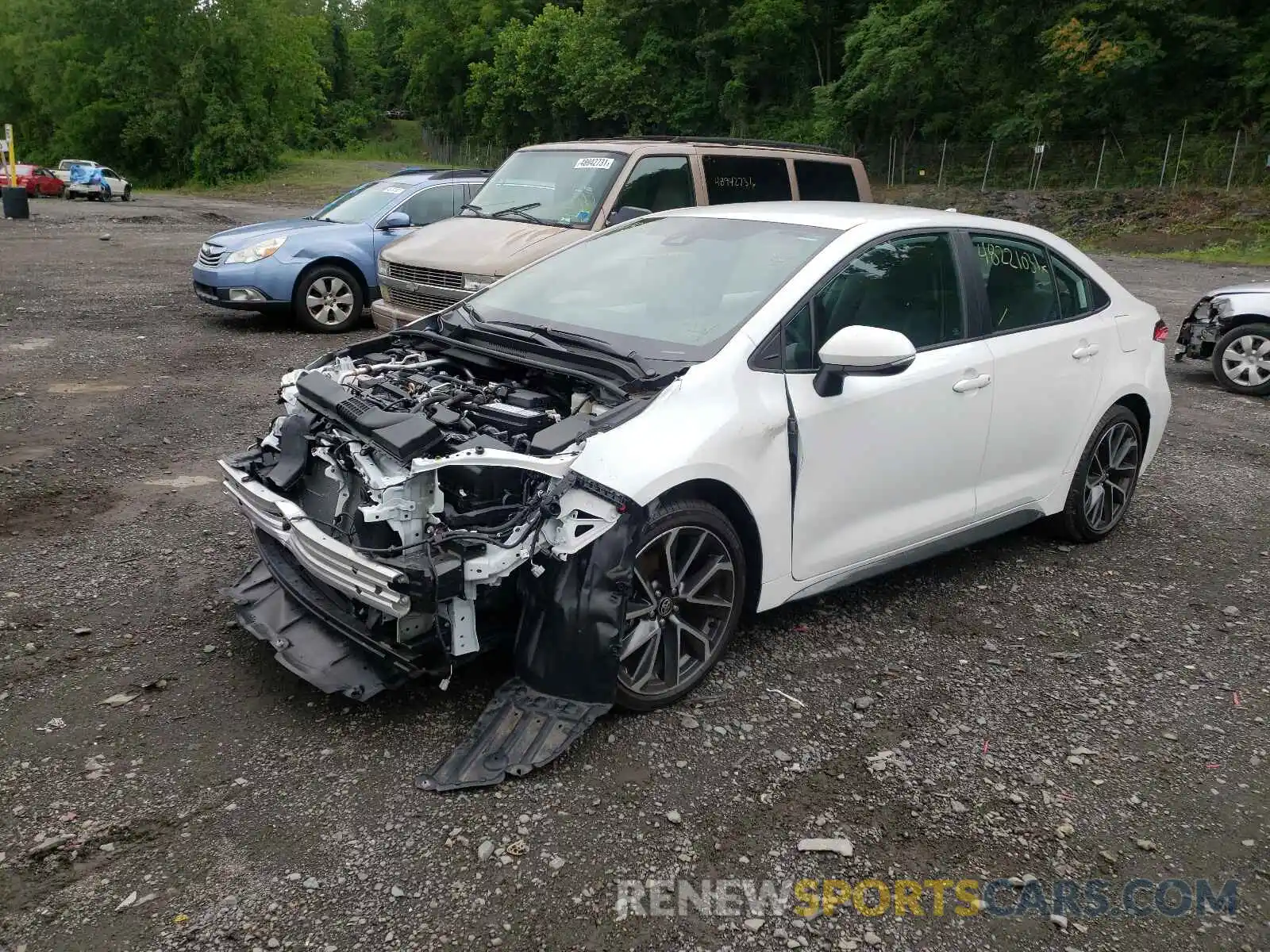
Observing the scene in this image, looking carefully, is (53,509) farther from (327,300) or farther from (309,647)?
(327,300)

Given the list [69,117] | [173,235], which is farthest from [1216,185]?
[69,117]

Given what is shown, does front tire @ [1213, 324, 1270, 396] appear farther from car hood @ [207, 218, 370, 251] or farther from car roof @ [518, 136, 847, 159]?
car hood @ [207, 218, 370, 251]

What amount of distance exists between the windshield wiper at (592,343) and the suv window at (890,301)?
0.45m

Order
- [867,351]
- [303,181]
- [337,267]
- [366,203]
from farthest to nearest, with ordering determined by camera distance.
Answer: [303,181] < [366,203] < [337,267] < [867,351]

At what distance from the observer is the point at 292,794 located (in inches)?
124

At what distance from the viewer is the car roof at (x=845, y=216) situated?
4.47 meters

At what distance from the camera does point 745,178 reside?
9.18m

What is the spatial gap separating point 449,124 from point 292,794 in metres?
84.0

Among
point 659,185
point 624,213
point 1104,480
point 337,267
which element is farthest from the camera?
point 337,267

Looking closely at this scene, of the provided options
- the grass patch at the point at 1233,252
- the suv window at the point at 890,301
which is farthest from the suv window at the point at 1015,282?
the grass patch at the point at 1233,252

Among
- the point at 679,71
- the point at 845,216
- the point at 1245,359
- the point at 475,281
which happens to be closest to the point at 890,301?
the point at 845,216

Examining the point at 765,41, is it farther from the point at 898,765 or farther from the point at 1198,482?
the point at 898,765

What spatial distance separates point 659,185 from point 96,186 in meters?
35.3

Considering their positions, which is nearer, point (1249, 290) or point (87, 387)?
point (87, 387)
